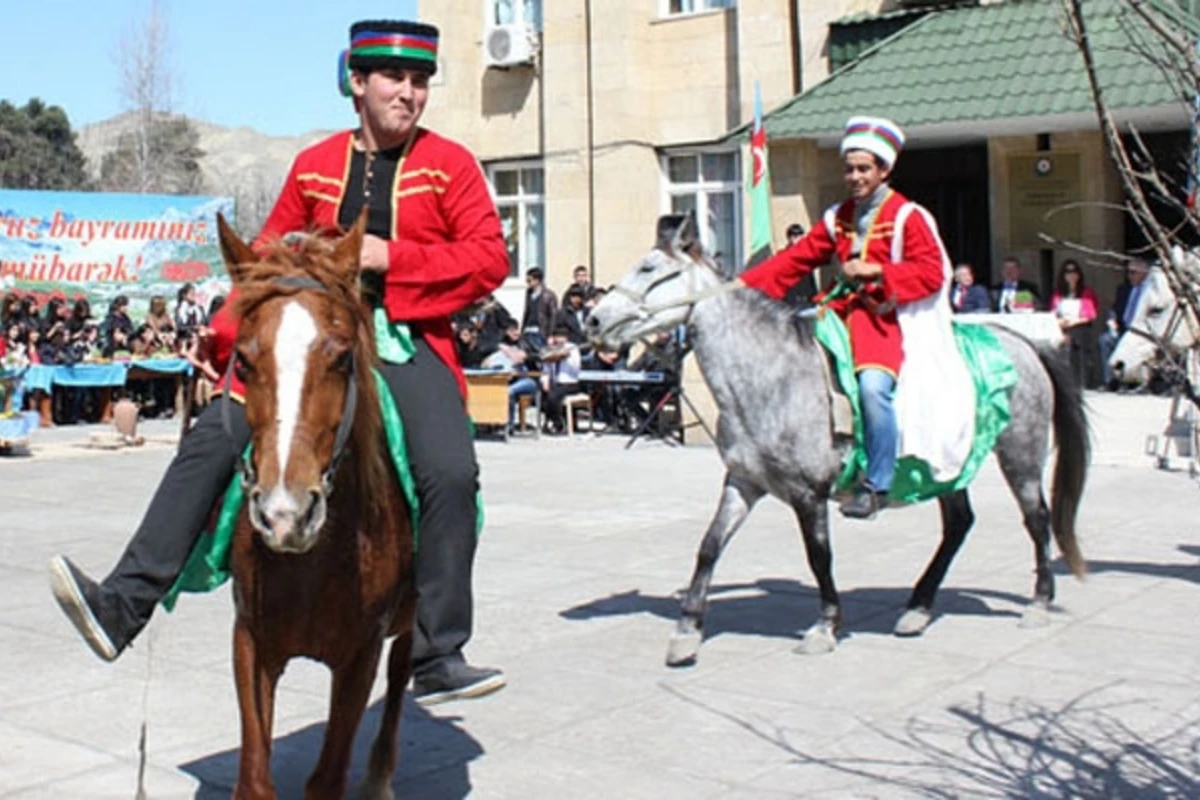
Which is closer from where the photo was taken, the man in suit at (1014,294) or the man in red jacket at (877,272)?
the man in red jacket at (877,272)

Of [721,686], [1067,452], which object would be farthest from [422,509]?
[1067,452]

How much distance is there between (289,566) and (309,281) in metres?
0.78

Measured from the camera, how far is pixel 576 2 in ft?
81.0

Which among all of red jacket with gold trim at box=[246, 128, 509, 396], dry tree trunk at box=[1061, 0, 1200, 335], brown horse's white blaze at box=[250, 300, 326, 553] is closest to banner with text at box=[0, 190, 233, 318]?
red jacket with gold trim at box=[246, 128, 509, 396]

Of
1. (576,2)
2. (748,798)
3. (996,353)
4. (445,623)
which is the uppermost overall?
(576,2)

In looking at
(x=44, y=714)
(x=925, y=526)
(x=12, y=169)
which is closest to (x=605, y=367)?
(x=925, y=526)

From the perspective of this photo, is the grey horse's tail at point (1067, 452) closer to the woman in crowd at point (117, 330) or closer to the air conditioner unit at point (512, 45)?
the air conditioner unit at point (512, 45)

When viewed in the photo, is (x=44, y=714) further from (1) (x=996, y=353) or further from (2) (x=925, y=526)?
(2) (x=925, y=526)

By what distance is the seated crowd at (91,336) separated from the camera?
23.2 metres

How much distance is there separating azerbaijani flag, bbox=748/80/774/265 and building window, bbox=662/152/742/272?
217 centimetres

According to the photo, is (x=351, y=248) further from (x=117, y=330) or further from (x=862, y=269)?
(x=117, y=330)

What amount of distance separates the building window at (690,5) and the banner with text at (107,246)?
7802 mm

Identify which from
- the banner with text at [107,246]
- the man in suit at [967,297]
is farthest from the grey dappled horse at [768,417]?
the banner with text at [107,246]

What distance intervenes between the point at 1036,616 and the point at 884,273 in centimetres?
202
